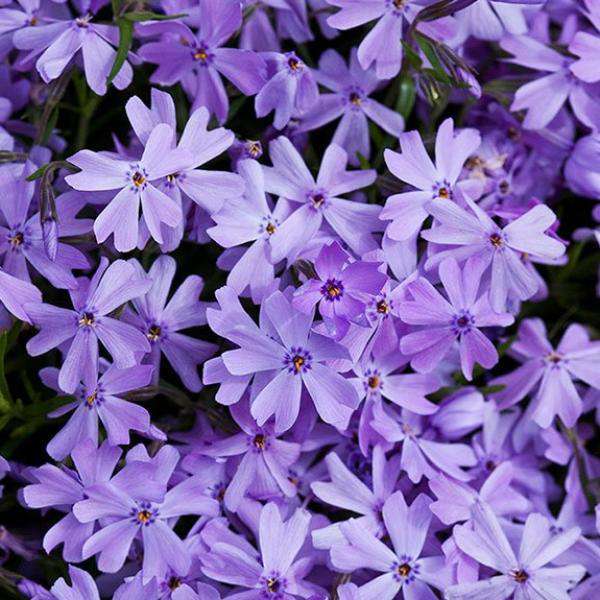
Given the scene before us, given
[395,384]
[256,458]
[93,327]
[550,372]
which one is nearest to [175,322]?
[93,327]

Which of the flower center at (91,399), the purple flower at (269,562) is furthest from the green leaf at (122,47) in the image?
the purple flower at (269,562)

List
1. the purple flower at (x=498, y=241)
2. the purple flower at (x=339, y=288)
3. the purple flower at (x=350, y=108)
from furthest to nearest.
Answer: the purple flower at (x=350, y=108)
the purple flower at (x=498, y=241)
the purple flower at (x=339, y=288)

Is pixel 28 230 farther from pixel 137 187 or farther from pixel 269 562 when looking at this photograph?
pixel 269 562

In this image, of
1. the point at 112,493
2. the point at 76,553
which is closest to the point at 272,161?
the point at 112,493

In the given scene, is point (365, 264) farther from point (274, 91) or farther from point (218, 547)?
point (218, 547)

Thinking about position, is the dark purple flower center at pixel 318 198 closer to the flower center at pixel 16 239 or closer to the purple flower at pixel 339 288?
the purple flower at pixel 339 288

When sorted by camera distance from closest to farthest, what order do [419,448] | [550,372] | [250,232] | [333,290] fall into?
1. [333,290]
2. [250,232]
3. [419,448]
4. [550,372]

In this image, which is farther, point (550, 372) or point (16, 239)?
point (550, 372)
